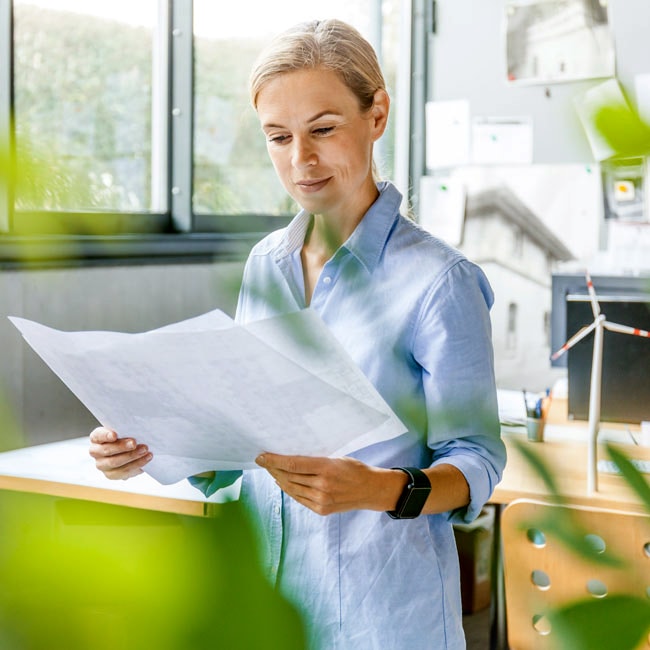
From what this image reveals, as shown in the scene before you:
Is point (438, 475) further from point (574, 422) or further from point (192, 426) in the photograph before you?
point (574, 422)

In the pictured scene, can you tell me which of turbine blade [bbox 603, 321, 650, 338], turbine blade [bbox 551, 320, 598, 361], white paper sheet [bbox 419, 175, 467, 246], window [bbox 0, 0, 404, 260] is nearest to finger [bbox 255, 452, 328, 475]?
turbine blade [bbox 551, 320, 598, 361]

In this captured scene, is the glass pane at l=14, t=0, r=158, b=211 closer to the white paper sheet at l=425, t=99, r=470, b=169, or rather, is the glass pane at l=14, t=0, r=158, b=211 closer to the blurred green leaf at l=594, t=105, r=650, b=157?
the blurred green leaf at l=594, t=105, r=650, b=157

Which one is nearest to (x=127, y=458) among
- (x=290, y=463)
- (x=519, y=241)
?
(x=290, y=463)

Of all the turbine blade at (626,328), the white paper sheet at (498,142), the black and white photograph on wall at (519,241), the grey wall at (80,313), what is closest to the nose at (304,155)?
the grey wall at (80,313)

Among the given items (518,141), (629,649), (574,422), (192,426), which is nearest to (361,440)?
(192,426)

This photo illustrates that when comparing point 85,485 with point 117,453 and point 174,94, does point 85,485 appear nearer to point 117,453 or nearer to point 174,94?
point 117,453

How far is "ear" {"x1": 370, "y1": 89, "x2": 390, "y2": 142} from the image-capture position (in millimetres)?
1013

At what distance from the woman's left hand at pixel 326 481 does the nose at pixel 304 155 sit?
29 cm

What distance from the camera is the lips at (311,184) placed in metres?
0.94

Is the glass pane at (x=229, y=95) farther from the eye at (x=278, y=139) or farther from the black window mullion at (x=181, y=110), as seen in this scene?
the eye at (x=278, y=139)

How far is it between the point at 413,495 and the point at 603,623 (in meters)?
0.76

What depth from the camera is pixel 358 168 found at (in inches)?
38.5

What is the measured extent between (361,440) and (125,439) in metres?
0.30

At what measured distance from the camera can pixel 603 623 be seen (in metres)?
0.20
